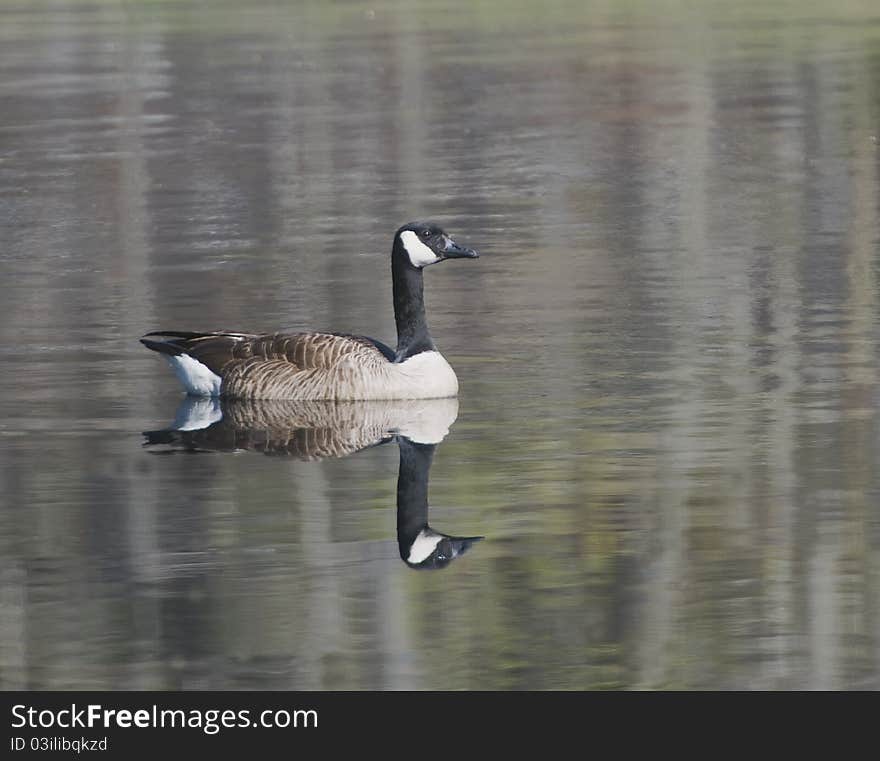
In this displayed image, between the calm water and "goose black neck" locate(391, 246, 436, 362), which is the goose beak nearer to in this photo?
"goose black neck" locate(391, 246, 436, 362)

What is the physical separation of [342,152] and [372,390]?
18.1 metres

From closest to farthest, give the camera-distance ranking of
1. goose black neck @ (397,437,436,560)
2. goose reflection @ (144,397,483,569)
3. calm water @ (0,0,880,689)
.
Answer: calm water @ (0,0,880,689) → goose black neck @ (397,437,436,560) → goose reflection @ (144,397,483,569)

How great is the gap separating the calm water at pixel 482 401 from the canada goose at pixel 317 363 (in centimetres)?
32

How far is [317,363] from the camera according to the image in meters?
17.0

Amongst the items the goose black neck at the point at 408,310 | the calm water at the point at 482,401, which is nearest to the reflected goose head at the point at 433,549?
the calm water at the point at 482,401

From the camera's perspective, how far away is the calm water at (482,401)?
1145 centimetres

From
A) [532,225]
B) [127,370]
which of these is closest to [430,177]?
[532,225]

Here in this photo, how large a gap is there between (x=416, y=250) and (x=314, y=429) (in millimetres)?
2028

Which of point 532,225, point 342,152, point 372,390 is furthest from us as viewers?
point 342,152

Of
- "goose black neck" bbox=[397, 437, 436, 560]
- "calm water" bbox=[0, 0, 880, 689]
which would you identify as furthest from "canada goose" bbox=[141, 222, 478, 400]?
"goose black neck" bbox=[397, 437, 436, 560]

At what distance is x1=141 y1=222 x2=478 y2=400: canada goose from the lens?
16938 millimetres

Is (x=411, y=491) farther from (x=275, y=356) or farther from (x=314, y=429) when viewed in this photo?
(x=275, y=356)

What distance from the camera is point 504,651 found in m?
11.1

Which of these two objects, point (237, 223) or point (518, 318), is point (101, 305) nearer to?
point (518, 318)
